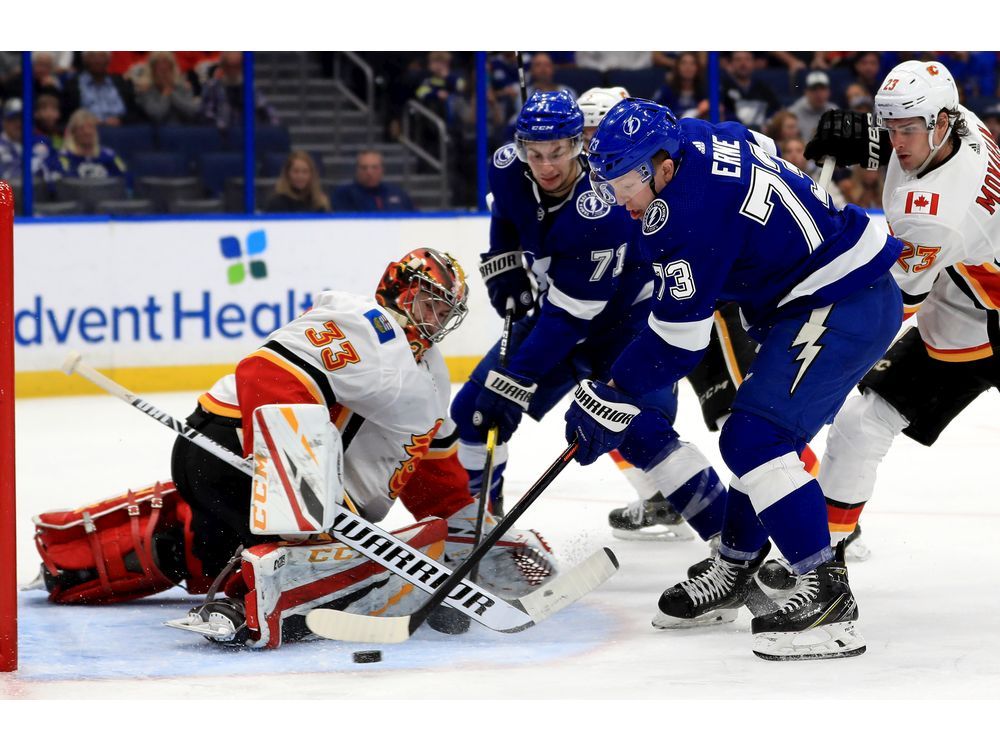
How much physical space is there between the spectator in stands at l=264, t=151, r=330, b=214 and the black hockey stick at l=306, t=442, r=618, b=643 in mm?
3869

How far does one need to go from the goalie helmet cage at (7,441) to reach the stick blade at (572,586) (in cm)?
102

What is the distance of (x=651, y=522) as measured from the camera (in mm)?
4152

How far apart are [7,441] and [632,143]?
50.8 inches

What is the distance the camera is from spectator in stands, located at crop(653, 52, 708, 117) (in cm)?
742

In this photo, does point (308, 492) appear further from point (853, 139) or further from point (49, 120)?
point (49, 120)

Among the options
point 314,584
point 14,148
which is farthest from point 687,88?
point 314,584

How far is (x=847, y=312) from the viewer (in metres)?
2.94

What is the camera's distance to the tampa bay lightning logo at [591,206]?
3.51 metres

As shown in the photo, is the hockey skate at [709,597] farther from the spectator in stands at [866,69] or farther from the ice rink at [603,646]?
the spectator in stands at [866,69]

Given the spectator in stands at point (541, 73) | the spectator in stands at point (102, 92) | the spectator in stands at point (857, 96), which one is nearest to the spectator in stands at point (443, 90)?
the spectator in stands at point (541, 73)

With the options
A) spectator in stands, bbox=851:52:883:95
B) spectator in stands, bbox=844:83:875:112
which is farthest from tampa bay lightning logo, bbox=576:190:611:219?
spectator in stands, bbox=851:52:883:95

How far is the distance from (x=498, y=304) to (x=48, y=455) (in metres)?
2.03

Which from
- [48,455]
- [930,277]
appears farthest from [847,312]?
[48,455]

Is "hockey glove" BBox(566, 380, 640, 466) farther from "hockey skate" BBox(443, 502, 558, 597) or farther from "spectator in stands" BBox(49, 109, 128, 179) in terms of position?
"spectator in stands" BBox(49, 109, 128, 179)
